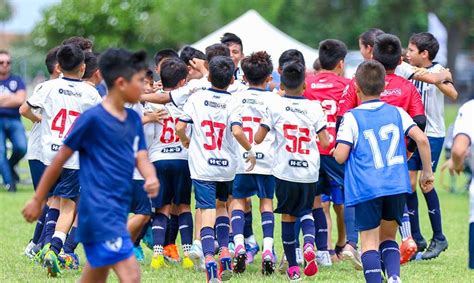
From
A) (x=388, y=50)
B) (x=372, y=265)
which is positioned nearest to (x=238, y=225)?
(x=388, y=50)

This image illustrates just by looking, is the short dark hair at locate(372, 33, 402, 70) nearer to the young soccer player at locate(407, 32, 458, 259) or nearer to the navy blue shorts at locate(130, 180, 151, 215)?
the young soccer player at locate(407, 32, 458, 259)

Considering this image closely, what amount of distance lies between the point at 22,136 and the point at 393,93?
1034cm

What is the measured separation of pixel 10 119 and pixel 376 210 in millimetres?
11743

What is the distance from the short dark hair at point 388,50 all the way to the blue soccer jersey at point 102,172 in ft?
11.6

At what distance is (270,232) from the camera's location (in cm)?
1018

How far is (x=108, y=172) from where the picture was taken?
686cm

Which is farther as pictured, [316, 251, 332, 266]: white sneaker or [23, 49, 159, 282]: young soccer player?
[316, 251, 332, 266]: white sneaker

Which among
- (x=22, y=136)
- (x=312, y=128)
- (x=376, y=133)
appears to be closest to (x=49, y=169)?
(x=376, y=133)

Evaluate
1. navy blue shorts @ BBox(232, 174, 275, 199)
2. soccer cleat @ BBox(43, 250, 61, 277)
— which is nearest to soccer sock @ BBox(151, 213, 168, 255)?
navy blue shorts @ BBox(232, 174, 275, 199)

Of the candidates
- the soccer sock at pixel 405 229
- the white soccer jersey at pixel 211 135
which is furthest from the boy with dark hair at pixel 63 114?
the soccer sock at pixel 405 229

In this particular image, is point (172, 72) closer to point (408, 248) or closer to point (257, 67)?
point (257, 67)

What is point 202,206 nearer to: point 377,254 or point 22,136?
point 377,254

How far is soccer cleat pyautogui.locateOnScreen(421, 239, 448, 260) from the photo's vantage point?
37.4ft

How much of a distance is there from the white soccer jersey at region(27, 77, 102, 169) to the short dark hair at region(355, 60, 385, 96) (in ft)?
8.89
